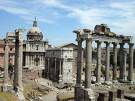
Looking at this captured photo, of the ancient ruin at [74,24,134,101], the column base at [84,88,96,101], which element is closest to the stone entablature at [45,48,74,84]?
the ancient ruin at [74,24,134,101]

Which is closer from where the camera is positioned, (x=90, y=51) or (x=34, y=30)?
(x=90, y=51)

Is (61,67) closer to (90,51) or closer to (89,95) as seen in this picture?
(90,51)

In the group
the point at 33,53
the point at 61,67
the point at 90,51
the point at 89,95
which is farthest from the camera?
the point at 33,53

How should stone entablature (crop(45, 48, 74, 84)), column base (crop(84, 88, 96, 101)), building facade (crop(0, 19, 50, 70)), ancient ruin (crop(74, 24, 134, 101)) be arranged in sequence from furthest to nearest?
building facade (crop(0, 19, 50, 70))
stone entablature (crop(45, 48, 74, 84))
ancient ruin (crop(74, 24, 134, 101))
column base (crop(84, 88, 96, 101))

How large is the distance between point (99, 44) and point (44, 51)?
1926 inches

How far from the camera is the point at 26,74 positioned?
8088 cm

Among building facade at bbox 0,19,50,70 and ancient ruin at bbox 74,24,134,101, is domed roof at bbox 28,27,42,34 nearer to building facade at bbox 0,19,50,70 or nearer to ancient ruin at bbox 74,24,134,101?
building facade at bbox 0,19,50,70

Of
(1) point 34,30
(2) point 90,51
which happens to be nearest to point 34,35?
(1) point 34,30

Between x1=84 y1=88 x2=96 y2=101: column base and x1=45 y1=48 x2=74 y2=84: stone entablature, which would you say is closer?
x1=84 y1=88 x2=96 y2=101: column base

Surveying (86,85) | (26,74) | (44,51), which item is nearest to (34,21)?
(44,51)

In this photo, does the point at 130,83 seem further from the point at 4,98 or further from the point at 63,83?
the point at 63,83

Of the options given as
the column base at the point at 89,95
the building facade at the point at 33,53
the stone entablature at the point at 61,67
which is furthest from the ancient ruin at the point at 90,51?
the building facade at the point at 33,53

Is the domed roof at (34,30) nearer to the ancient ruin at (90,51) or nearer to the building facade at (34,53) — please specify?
the building facade at (34,53)

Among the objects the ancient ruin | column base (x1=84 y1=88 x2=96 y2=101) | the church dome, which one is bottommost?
column base (x1=84 y1=88 x2=96 y2=101)
